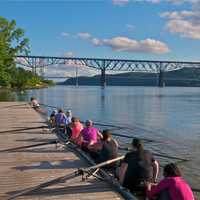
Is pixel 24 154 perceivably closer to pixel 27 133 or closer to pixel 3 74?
pixel 27 133

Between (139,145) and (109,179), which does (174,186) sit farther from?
(109,179)

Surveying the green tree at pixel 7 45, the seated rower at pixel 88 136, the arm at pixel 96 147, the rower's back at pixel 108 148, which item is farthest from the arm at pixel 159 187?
the green tree at pixel 7 45

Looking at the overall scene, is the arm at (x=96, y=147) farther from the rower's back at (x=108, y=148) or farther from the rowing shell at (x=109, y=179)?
the rower's back at (x=108, y=148)

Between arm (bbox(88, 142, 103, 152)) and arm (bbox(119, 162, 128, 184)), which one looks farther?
arm (bbox(88, 142, 103, 152))

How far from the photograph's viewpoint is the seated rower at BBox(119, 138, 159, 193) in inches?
356

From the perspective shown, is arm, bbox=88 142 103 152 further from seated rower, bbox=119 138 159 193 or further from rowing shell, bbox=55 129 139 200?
seated rower, bbox=119 138 159 193

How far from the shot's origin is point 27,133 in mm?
19812

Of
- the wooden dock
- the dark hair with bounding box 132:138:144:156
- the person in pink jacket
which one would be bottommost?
the wooden dock

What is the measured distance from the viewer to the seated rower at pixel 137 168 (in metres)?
9.05

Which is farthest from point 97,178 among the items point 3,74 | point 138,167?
point 3,74

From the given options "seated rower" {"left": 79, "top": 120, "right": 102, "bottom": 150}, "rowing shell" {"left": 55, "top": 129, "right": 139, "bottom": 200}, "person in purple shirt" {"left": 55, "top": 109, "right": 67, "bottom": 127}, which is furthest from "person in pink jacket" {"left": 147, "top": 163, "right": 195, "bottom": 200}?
"person in purple shirt" {"left": 55, "top": 109, "right": 67, "bottom": 127}

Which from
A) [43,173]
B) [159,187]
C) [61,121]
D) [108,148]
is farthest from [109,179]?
[61,121]

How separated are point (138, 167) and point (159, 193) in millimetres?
1392

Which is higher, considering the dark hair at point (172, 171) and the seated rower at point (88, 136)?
the dark hair at point (172, 171)
